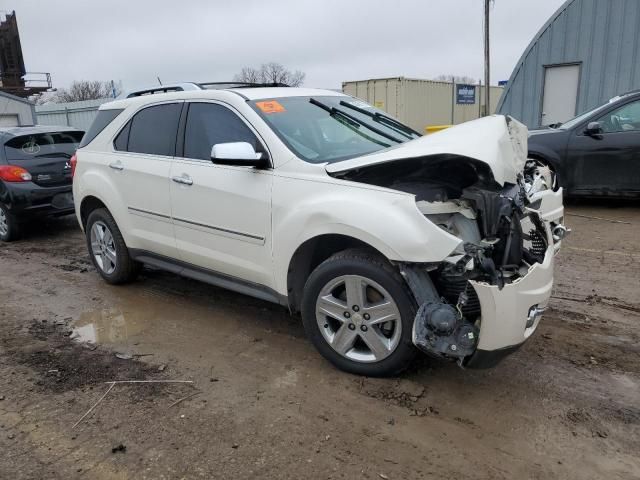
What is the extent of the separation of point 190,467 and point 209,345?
1.45 m

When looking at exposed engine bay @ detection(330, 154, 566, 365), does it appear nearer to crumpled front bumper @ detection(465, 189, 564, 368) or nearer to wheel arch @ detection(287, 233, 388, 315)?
crumpled front bumper @ detection(465, 189, 564, 368)

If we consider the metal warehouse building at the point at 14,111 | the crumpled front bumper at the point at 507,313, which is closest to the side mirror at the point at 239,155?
the crumpled front bumper at the point at 507,313

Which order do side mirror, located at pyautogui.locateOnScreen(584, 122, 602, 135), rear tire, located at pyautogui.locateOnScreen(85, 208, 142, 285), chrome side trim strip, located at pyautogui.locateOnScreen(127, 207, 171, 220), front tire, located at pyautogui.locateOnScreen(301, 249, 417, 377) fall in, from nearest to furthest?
front tire, located at pyautogui.locateOnScreen(301, 249, 417, 377), chrome side trim strip, located at pyautogui.locateOnScreen(127, 207, 171, 220), rear tire, located at pyautogui.locateOnScreen(85, 208, 142, 285), side mirror, located at pyautogui.locateOnScreen(584, 122, 602, 135)

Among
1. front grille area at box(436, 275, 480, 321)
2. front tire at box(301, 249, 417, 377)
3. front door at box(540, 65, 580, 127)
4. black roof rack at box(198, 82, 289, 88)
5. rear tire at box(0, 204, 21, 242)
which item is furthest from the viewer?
front door at box(540, 65, 580, 127)

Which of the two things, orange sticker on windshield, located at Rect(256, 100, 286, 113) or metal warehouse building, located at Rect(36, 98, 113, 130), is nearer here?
orange sticker on windshield, located at Rect(256, 100, 286, 113)

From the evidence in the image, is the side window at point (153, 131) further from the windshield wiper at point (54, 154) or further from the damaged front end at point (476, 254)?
the windshield wiper at point (54, 154)

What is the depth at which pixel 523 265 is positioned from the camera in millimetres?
3123

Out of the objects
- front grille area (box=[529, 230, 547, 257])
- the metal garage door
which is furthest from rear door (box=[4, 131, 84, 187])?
the metal garage door

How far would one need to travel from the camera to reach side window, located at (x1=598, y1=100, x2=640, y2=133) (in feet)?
24.8

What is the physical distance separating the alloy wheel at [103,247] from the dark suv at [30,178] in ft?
8.41

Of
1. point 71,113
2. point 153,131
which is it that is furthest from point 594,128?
point 71,113

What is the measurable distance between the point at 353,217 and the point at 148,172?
2.26 m

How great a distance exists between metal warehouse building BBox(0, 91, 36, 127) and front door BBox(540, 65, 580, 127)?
22.9 meters

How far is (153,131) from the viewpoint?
15.6 ft
